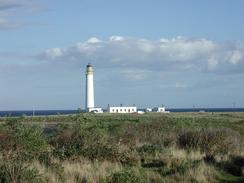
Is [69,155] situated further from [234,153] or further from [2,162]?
[234,153]

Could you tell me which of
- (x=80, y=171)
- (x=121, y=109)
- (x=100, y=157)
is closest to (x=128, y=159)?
(x=100, y=157)

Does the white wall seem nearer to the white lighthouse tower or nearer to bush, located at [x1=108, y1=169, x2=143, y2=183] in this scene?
the white lighthouse tower

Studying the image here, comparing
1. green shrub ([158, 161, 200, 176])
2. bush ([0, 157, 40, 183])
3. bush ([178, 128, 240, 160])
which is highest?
bush ([178, 128, 240, 160])

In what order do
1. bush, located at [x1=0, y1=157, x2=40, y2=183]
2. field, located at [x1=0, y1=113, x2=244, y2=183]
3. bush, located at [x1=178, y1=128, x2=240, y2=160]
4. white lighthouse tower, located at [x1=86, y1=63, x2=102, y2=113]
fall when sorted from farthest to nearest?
white lighthouse tower, located at [x1=86, y1=63, x2=102, y2=113] → bush, located at [x1=178, y1=128, x2=240, y2=160] → field, located at [x1=0, y1=113, x2=244, y2=183] → bush, located at [x1=0, y1=157, x2=40, y2=183]

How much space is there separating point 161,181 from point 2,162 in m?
4.69

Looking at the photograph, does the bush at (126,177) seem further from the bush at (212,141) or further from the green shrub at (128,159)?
the bush at (212,141)

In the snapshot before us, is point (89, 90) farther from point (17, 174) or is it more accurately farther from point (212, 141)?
point (17, 174)

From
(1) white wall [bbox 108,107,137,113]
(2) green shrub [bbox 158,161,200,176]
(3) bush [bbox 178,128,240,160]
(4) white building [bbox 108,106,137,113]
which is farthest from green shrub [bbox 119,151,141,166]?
(4) white building [bbox 108,106,137,113]

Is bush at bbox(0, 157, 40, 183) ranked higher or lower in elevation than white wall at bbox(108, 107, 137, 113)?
lower

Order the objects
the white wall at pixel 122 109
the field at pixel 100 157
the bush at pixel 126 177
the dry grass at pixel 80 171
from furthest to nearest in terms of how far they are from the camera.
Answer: the white wall at pixel 122 109 < the field at pixel 100 157 < the dry grass at pixel 80 171 < the bush at pixel 126 177

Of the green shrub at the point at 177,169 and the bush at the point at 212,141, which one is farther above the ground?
the bush at the point at 212,141

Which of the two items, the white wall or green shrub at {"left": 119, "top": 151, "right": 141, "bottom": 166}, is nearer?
green shrub at {"left": 119, "top": 151, "right": 141, "bottom": 166}

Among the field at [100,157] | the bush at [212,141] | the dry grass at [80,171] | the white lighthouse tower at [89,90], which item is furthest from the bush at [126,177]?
the white lighthouse tower at [89,90]

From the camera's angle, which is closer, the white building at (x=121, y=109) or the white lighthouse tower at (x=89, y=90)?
the white lighthouse tower at (x=89, y=90)
